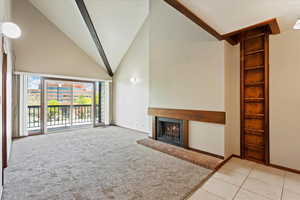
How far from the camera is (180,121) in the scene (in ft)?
10.9

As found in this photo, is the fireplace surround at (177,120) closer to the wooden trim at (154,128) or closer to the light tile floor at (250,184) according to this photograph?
the wooden trim at (154,128)

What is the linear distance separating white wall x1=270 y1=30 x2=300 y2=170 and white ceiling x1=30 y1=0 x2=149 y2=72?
3.50 m

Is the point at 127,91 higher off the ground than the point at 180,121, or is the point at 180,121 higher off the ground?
the point at 127,91

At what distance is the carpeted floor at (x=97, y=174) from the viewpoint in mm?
1729

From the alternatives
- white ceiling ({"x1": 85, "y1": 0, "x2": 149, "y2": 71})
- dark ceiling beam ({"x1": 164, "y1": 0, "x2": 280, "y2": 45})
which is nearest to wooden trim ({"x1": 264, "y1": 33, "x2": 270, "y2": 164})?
dark ceiling beam ({"x1": 164, "y1": 0, "x2": 280, "y2": 45})

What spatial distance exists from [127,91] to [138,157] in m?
3.21

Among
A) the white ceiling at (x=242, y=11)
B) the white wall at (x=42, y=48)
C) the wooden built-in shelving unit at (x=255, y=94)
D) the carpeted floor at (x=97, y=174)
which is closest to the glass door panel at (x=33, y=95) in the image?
the white wall at (x=42, y=48)

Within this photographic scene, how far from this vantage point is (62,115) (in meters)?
5.65

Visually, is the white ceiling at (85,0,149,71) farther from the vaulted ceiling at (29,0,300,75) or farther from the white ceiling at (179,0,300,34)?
the white ceiling at (179,0,300,34)

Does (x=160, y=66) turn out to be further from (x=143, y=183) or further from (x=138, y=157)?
(x=143, y=183)

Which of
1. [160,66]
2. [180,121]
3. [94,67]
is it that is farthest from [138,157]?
[94,67]

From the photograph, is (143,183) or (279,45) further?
(279,45)

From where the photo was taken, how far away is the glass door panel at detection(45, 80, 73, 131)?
5.13 metres

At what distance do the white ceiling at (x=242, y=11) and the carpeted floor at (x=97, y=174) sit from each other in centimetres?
230
